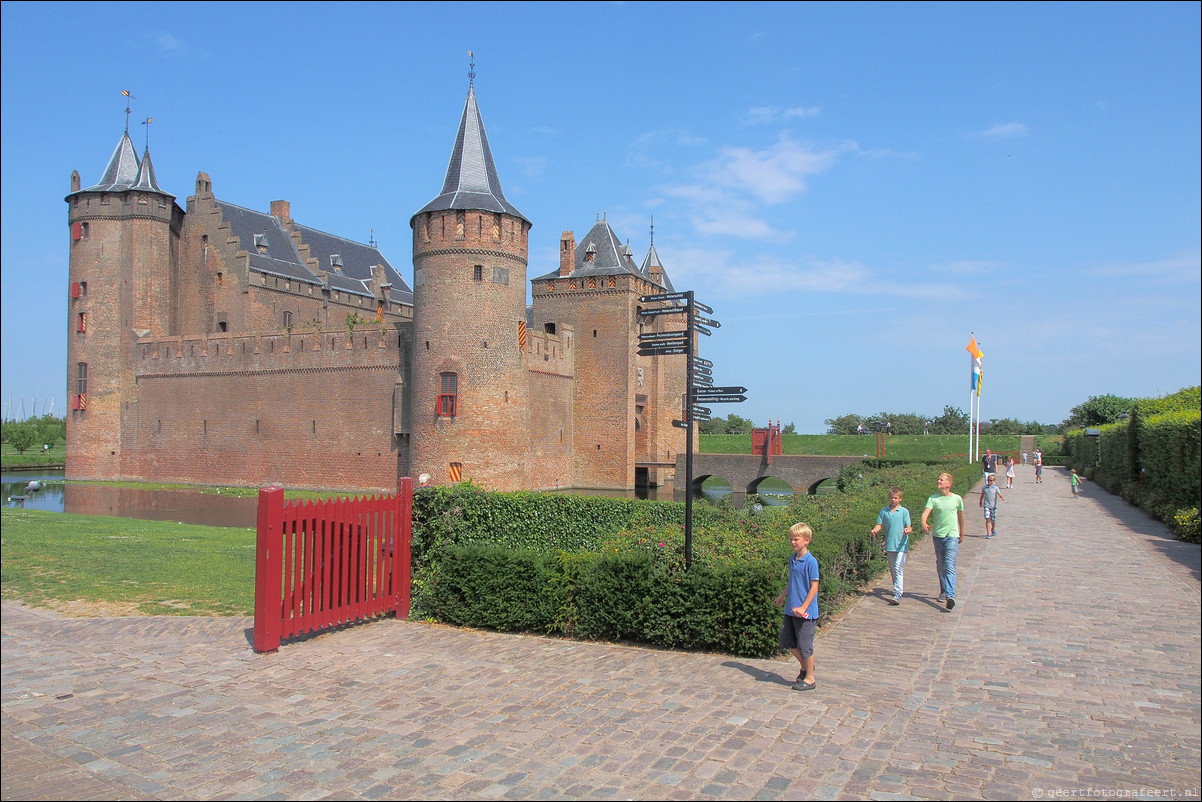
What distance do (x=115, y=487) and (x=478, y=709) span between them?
1520 inches


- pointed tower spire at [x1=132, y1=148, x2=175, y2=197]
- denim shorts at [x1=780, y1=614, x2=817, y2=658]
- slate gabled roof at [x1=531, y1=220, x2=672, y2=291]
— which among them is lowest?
denim shorts at [x1=780, y1=614, x2=817, y2=658]

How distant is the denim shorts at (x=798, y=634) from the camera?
6.19m

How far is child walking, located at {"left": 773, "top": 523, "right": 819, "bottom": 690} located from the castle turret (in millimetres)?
40673

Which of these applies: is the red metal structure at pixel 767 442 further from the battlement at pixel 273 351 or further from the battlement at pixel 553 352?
the battlement at pixel 273 351

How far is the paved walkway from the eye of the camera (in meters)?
4.43

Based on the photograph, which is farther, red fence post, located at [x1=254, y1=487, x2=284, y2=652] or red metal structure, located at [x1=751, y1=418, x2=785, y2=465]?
red metal structure, located at [x1=751, y1=418, x2=785, y2=465]

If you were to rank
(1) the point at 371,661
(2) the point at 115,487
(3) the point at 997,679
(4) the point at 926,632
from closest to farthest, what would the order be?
(3) the point at 997,679, (1) the point at 371,661, (4) the point at 926,632, (2) the point at 115,487

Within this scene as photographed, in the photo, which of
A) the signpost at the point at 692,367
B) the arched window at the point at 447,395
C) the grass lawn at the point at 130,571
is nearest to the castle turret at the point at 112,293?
the arched window at the point at 447,395

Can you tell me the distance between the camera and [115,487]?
37469mm

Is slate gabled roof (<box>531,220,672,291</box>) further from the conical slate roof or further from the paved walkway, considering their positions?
the paved walkway

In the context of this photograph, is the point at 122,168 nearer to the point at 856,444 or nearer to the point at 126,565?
the point at 126,565

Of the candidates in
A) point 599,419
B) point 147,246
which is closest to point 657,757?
point 599,419

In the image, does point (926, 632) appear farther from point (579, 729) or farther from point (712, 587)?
point (579, 729)

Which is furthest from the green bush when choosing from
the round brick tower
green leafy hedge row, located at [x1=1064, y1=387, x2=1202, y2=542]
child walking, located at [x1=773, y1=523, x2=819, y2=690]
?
the round brick tower
